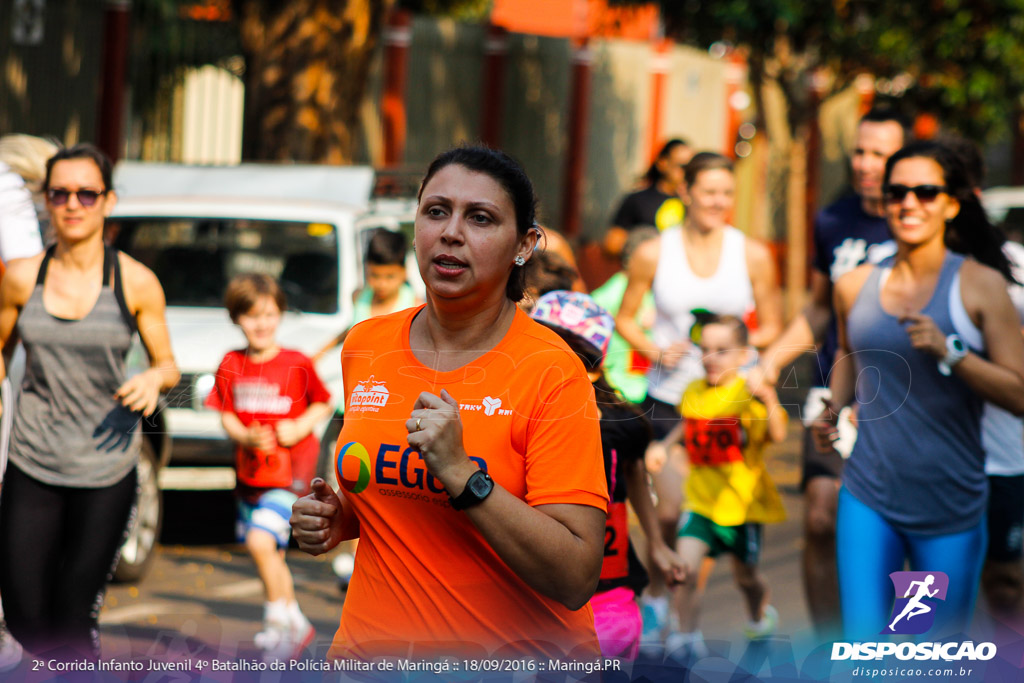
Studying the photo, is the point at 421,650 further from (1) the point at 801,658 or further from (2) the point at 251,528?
(2) the point at 251,528

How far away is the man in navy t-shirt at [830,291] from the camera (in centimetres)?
539

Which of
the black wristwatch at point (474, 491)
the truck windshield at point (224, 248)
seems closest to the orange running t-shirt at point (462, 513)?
the black wristwatch at point (474, 491)

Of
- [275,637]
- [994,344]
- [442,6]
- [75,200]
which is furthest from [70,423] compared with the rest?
[442,6]

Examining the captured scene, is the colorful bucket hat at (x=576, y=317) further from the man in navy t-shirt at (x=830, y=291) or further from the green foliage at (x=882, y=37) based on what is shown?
the green foliage at (x=882, y=37)

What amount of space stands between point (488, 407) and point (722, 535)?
3.19m

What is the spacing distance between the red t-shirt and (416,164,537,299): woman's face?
2872 mm

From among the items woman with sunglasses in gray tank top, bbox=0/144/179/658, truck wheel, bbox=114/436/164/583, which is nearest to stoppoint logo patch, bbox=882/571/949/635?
woman with sunglasses in gray tank top, bbox=0/144/179/658

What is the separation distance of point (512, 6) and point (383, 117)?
18.2m

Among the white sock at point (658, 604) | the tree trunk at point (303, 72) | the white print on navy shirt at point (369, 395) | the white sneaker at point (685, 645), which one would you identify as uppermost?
the tree trunk at point (303, 72)

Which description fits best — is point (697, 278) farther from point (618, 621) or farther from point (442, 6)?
point (442, 6)

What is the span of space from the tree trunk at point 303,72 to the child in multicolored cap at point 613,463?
350 inches

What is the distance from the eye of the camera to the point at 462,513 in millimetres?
2656

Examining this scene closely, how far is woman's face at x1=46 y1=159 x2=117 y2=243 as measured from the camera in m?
4.48

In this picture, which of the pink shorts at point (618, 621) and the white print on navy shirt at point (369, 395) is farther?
the pink shorts at point (618, 621)
